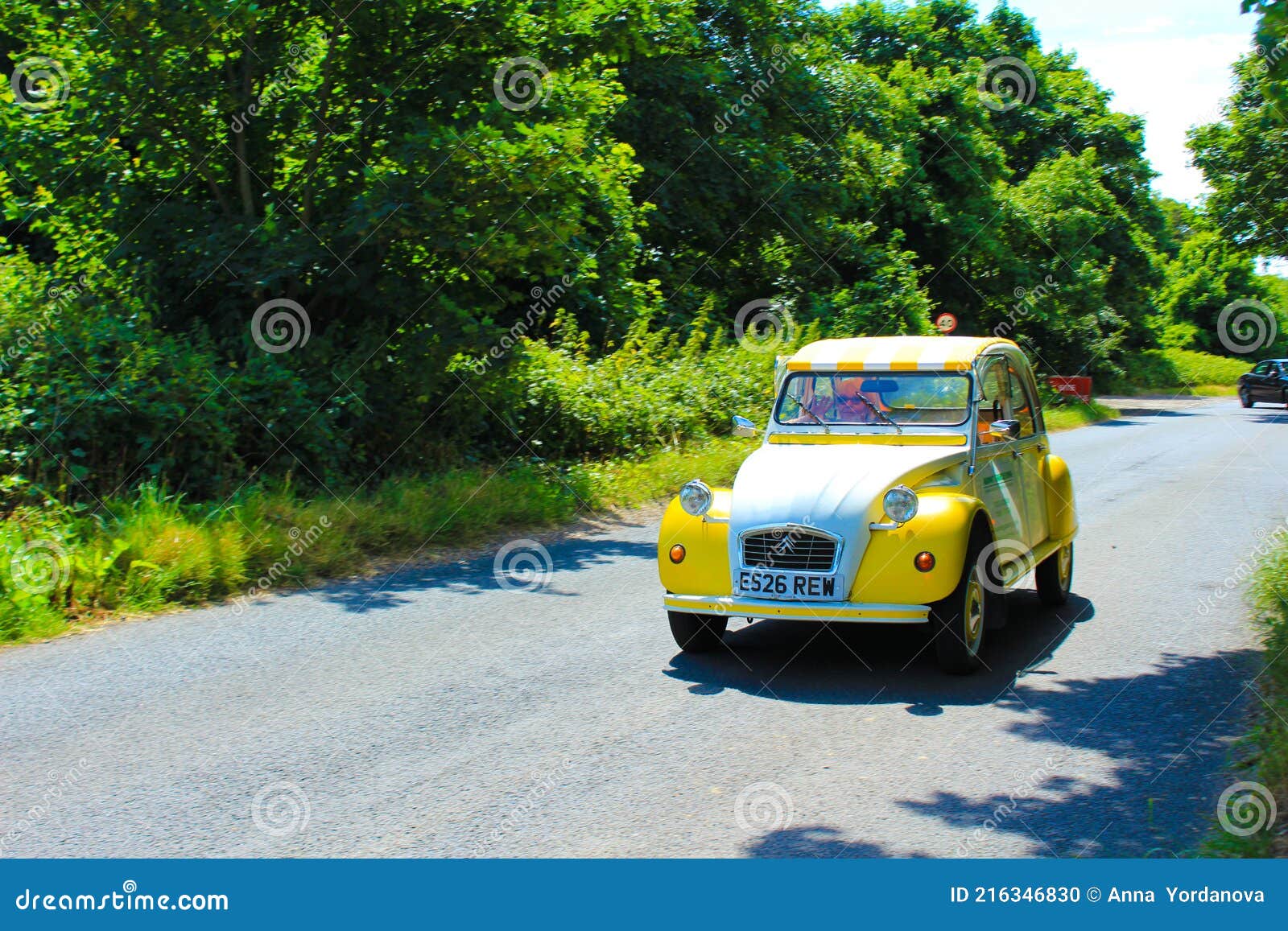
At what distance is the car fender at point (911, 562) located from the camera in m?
6.87

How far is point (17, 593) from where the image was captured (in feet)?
27.7

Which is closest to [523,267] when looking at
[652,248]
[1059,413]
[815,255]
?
[652,248]

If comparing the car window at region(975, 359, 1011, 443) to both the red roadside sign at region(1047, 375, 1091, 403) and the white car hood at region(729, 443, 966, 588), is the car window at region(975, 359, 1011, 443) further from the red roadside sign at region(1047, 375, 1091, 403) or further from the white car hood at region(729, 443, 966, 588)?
the red roadside sign at region(1047, 375, 1091, 403)

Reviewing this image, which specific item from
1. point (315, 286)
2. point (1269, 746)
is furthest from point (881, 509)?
point (315, 286)

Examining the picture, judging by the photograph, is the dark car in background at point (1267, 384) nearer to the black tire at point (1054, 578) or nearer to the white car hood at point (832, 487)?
the black tire at point (1054, 578)

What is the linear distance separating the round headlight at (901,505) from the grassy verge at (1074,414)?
24865 millimetres

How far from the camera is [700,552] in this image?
24.2 ft

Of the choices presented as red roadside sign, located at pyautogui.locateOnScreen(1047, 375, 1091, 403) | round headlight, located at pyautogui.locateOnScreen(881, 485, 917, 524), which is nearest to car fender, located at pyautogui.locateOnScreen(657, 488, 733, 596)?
round headlight, located at pyautogui.locateOnScreen(881, 485, 917, 524)

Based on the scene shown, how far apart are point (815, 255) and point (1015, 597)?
748 inches

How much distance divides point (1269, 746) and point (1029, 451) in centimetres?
387

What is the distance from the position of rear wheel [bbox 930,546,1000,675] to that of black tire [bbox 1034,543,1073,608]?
192 centimetres

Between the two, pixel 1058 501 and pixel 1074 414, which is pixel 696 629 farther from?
pixel 1074 414

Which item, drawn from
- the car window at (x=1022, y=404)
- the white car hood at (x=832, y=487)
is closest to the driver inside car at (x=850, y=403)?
the white car hood at (x=832, y=487)

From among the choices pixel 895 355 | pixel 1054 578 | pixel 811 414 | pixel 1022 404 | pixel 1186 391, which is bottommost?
pixel 1186 391
